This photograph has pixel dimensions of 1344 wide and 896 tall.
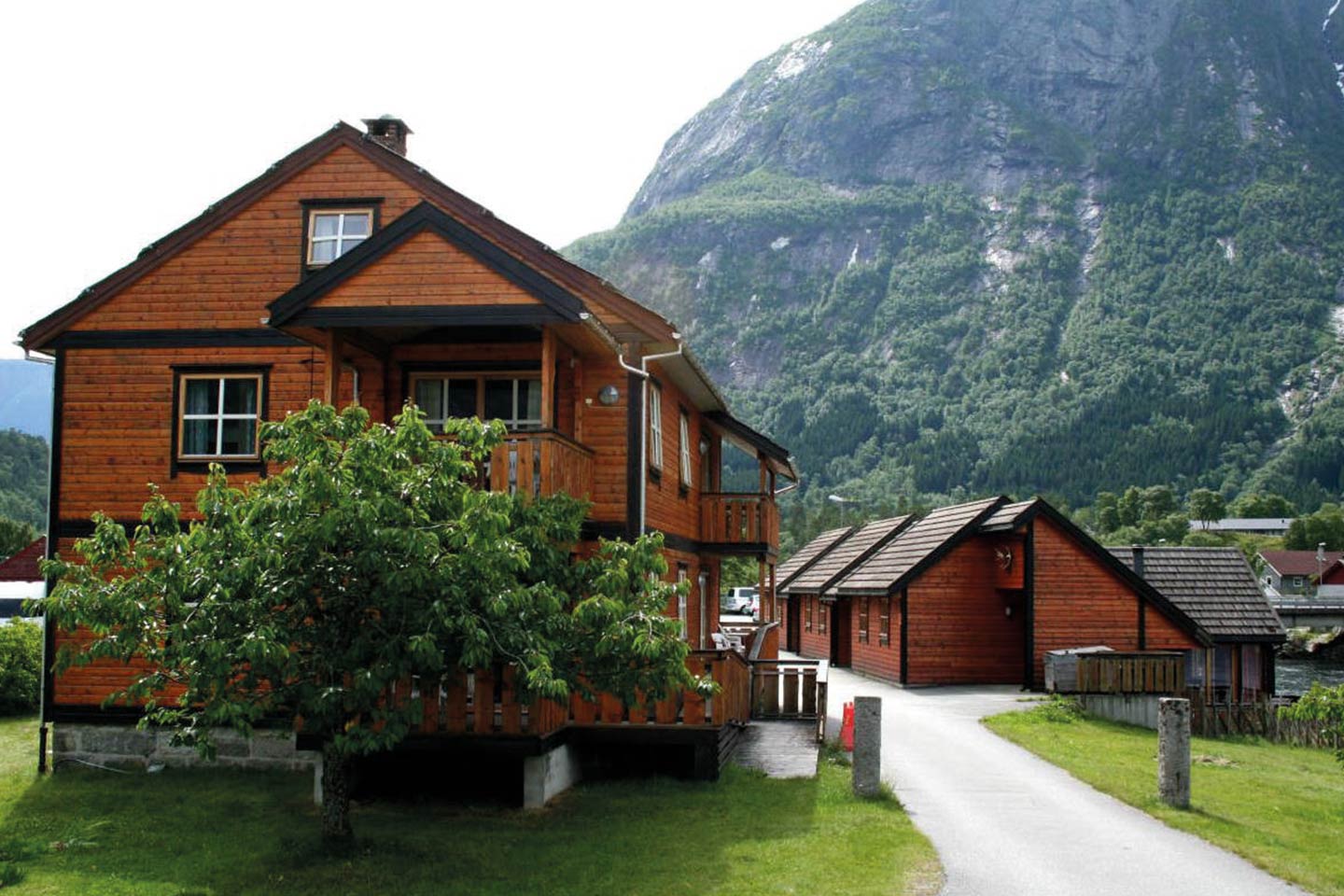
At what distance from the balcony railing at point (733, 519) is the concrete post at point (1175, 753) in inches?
424

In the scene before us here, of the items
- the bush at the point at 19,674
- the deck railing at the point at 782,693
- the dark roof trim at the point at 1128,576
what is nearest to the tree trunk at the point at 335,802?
the deck railing at the point at 782,693

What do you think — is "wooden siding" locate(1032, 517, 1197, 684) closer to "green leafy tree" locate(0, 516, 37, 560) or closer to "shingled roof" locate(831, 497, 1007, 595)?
"shingled roof" locate(831, 497, 1007, 595)

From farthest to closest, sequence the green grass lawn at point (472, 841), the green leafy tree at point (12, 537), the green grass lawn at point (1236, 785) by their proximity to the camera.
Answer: the green leafy tree at point (12, 537) → the green grass lawn at point (1236, 785) → the green grass lawn at point (472, 841)

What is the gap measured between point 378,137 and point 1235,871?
53.5 feet

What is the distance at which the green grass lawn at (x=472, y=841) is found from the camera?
13039 mm

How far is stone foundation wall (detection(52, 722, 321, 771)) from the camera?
1952cm

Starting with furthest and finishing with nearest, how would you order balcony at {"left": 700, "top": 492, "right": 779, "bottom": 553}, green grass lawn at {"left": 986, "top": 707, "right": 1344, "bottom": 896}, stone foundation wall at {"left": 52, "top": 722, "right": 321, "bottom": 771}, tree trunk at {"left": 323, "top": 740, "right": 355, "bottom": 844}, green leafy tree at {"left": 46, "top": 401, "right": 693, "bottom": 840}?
balcony at {"left": 700, "top": 492, "right": 779, "bottom": 553}
stone foundation wall at {"left": 52, "top": 722, "right": 321, "bottom": 771}
green grass lawn at {"left": 986, "top": 707, "right": 1344, "bottom": 896}
tree trunk at {"left": 323, "top": 740, "right": 355, "bottom": 844}
green leafy tree at {"left": 46, "top": 401, "right": 693, "bottom": 840}

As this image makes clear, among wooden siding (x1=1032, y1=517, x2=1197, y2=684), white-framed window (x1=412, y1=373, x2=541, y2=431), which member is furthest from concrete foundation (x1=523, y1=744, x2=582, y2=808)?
wooden siding (x1=1032, y1=517, x2=1197, y2=684)

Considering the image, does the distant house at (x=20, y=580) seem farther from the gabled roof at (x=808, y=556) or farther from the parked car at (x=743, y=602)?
the parked car at (x=743, y=602)

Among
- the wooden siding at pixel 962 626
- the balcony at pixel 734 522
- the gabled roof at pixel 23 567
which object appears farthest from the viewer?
the gabled roof at pixel 23 567

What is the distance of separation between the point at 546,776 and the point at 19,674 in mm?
14096

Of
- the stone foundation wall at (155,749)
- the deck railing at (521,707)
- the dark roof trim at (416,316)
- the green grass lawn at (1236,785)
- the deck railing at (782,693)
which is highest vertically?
the dark roof trim at (416,316)

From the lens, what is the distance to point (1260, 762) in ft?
81.0

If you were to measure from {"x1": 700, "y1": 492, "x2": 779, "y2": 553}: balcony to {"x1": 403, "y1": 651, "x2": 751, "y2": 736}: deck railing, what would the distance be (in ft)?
26.1
